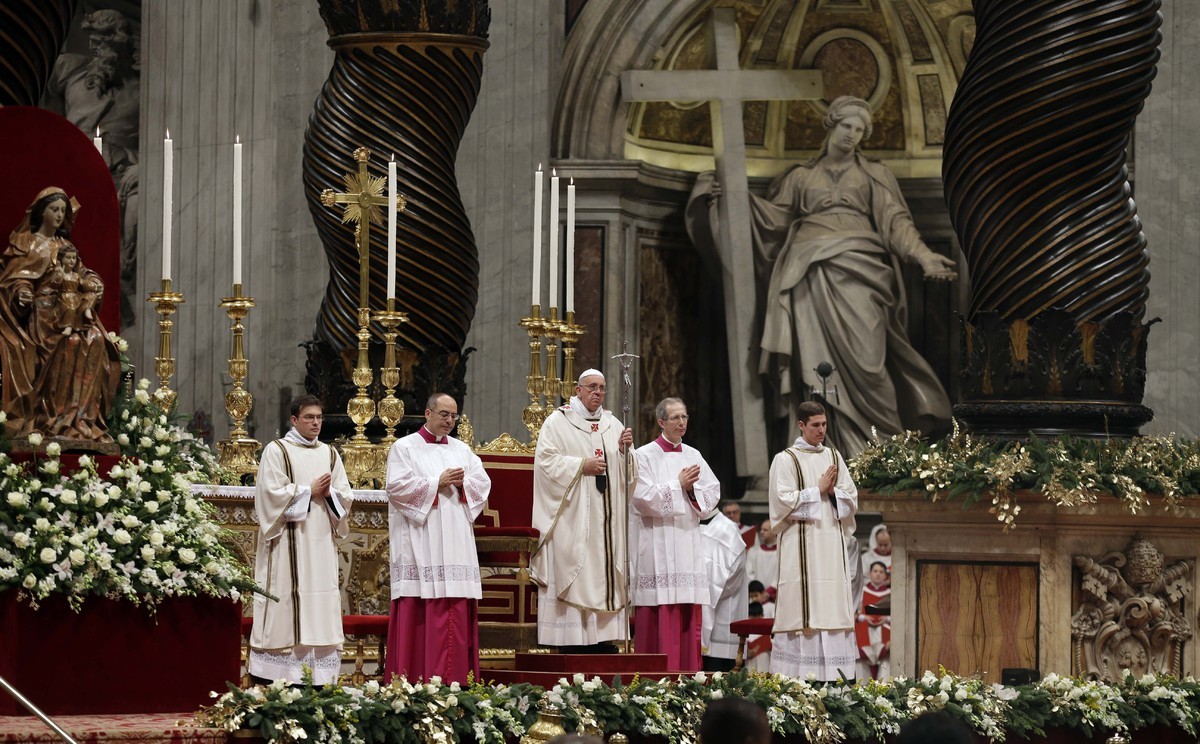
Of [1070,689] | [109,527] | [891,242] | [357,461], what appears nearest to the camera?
[109,527]

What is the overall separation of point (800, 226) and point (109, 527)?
878cm

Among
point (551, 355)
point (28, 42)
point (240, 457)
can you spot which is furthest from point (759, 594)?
point (28, 42)

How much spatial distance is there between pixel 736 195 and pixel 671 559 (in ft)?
16.3

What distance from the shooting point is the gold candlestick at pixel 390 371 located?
997 cm

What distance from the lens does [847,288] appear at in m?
15.2

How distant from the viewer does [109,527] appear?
7.29 meters

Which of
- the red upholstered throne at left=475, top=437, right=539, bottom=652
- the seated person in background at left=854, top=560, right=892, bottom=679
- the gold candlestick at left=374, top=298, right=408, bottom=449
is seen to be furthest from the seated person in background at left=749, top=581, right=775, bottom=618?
the gold candlestick at left=374, top=298, right=408, bottom=449

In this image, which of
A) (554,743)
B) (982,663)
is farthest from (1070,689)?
(554,743)

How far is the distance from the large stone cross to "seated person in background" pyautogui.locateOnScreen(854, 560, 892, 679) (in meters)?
1.33

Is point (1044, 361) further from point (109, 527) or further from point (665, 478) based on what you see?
point (109, 527)

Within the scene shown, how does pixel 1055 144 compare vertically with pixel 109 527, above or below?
above

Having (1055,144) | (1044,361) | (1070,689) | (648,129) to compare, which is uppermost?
(648,129)

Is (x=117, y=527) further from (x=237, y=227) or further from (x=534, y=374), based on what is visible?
(x=534, y=374)

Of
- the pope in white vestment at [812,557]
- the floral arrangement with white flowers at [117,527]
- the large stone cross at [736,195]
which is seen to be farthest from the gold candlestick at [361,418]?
the large stone cross at [736,195]
